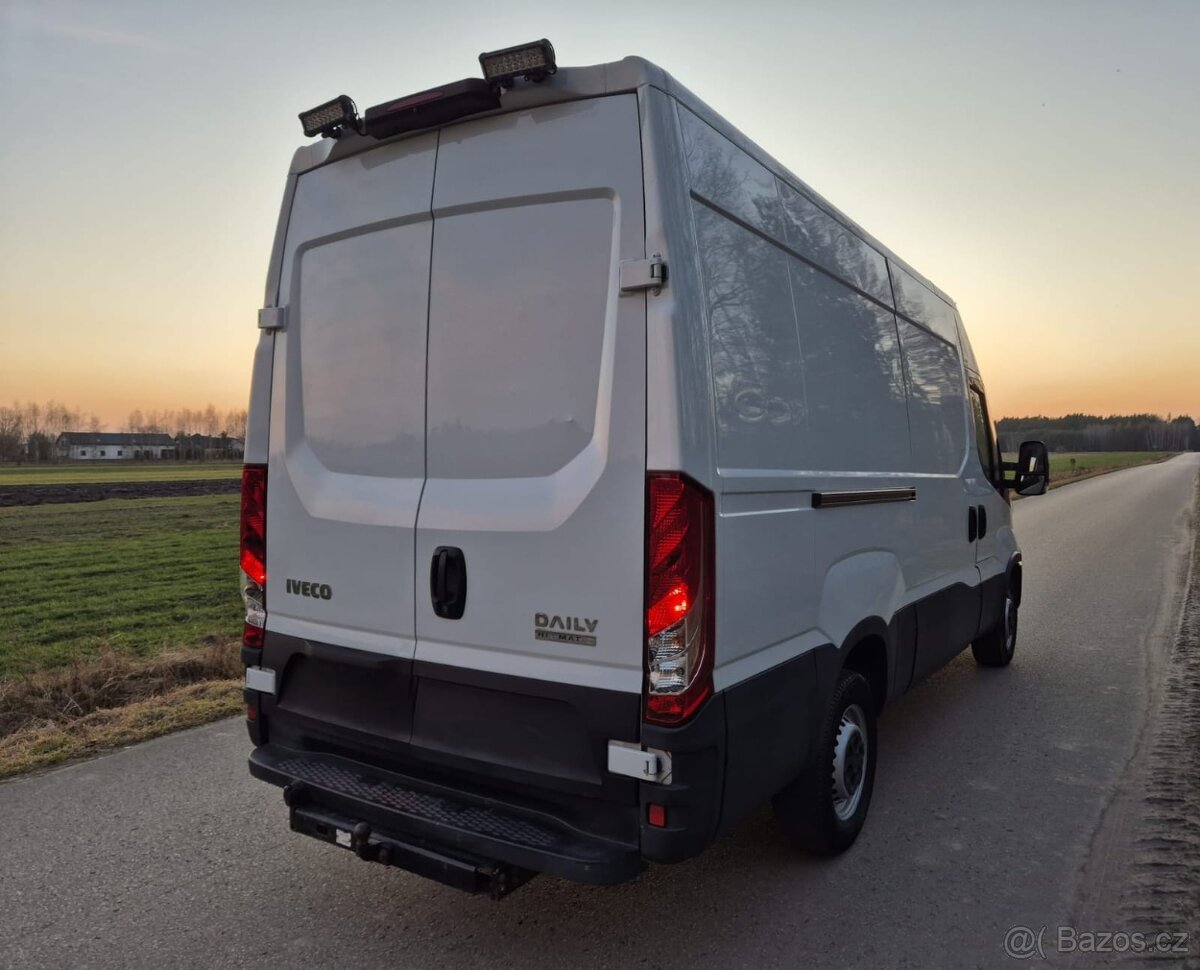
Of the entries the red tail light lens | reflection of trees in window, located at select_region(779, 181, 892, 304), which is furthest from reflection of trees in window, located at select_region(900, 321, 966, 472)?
the red tail light lens

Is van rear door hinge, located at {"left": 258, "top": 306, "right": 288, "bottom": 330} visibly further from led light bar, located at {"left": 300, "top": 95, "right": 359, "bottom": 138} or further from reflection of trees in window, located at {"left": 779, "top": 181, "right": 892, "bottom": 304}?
reflection of trees in window, located at {"left": 779, "top": 181, "right": 892, "bottom": 304}

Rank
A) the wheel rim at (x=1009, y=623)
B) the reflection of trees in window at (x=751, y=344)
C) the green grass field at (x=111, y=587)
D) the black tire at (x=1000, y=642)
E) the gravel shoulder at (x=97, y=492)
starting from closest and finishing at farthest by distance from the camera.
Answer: the reflection of trees in window at (x=751, y=344) → the black tire at (x=1000, y=642) → the wheel rim at (x=1009, y=623) → the green grass field at (x=111, y=587) → the gravel shoulder at (x=97, y=492)

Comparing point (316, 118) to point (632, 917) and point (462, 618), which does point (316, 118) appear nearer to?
point (462, 618)

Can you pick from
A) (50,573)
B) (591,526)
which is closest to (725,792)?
(591,526)

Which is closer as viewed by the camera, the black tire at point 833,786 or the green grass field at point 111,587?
the black tire at point 833,786

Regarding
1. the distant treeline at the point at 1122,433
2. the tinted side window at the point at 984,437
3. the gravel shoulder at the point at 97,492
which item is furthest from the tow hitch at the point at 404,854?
the distant treeline at the point at 1122,433

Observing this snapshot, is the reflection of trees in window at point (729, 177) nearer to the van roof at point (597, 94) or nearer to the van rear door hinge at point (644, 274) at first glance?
the van roof at point (597, 94)

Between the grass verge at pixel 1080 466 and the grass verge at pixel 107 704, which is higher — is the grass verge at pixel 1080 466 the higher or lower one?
the higher one

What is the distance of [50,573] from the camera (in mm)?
14977

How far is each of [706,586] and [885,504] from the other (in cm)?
173

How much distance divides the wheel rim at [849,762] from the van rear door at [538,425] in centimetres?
137

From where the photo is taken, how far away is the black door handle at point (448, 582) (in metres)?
2.85

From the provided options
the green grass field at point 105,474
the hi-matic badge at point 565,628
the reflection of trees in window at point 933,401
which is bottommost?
the green grass field at point 105,474

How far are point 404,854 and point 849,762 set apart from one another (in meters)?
1.89
